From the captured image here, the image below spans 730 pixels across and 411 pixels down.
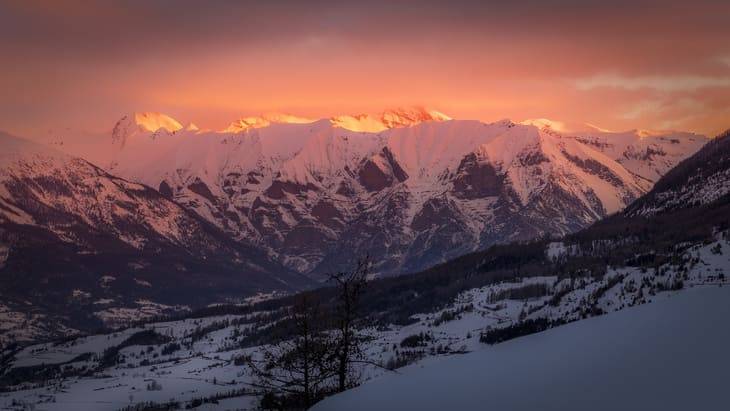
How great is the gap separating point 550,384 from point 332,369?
84.8 ft

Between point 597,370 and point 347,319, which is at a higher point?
point 597,370

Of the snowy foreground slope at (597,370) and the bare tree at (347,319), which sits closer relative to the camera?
the snowy foreground slope at (597,370)

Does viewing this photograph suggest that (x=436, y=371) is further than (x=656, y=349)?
Yes

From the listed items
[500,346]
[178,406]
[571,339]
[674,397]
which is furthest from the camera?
[178,406]

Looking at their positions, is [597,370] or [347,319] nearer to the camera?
[597,370]

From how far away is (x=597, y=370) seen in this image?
397 inches

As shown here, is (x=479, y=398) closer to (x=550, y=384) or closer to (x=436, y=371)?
(x=550, y=384)

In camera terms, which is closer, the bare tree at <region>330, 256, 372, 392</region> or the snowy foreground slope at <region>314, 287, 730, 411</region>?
the snowy foreground slope at <region>314, 287, 730, 411</region>

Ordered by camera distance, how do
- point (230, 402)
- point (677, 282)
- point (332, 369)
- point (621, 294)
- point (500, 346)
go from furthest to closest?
point (621, 294)
point (677, 282)
point (230, 402)
point (332, 369)
point (500, 346)

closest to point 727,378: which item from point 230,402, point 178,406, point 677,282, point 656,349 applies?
point 656,349

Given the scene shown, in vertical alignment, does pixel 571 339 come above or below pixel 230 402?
above

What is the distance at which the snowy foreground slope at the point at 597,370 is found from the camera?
30.1 ft

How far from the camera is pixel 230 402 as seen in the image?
14925 centimetres

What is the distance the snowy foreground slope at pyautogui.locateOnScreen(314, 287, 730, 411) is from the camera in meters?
9.16
